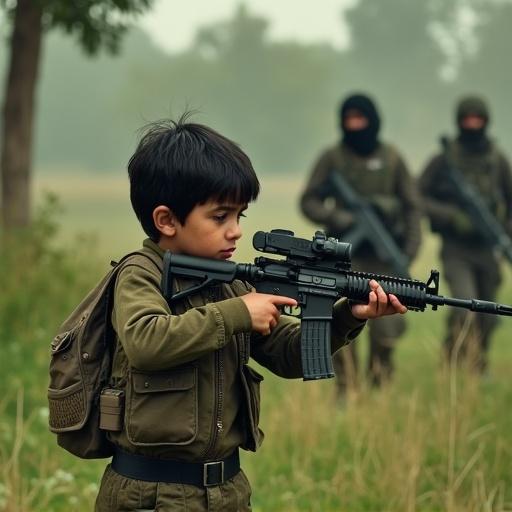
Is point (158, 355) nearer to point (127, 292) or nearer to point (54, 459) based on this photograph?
point (127, 292)

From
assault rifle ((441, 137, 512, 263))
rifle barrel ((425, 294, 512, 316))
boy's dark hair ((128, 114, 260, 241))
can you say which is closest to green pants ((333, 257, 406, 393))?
assault rifle ((441, 137, 512, 263))

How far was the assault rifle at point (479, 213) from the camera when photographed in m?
8.15

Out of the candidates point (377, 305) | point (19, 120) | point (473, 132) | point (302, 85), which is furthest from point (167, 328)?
point (302, 85)

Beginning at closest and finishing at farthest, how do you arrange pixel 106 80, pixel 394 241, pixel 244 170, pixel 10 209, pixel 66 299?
pixel 244 170 → pixel 394 241 → pixel 66 299 → pixel 10 209 → pixel 106 80

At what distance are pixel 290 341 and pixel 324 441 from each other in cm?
254

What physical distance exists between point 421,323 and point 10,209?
5867 millimetres

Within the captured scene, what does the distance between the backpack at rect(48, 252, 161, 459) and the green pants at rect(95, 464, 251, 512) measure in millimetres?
136

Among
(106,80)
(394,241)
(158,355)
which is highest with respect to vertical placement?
(106,80)

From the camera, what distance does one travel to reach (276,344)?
10.00ft

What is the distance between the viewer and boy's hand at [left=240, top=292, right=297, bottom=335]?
8.93 feet

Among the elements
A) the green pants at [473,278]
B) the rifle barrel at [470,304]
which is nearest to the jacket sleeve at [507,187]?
the green pants at [473,278]

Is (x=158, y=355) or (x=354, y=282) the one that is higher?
(x=354, y=282)

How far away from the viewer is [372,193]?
7.50 metres

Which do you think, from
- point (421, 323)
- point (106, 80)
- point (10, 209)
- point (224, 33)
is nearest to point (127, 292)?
point (10, 209)
